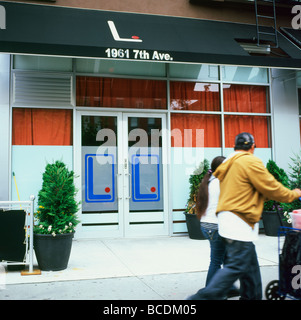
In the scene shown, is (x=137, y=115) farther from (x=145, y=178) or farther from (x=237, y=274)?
(x=237, y=274)

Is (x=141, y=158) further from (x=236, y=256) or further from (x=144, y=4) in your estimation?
(x=236, y=256)

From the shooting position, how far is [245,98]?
10156 mm

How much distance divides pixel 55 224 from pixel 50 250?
40 centimetres

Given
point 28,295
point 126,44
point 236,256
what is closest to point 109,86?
point 126,44

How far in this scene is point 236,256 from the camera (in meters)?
3.63

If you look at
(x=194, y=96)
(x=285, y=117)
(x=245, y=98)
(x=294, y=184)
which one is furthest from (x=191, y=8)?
(x=294, y=184)

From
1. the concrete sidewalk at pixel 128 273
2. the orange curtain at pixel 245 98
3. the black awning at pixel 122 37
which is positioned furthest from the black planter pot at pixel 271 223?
the black awning at pixel 122 37

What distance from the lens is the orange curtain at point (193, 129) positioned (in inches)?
377

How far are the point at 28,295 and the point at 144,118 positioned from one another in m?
5.52

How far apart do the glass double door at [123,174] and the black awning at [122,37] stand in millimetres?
1928
